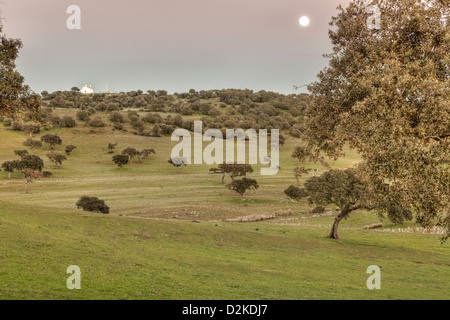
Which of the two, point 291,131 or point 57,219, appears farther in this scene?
point 291,131

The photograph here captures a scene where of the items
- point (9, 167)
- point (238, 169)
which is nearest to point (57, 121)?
point (9, 167)

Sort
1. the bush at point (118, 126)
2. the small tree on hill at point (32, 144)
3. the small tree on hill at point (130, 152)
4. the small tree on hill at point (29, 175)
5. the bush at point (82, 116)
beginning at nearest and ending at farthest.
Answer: the small tree on hill at point (29, 175)
the small tree on hill at point (130, 152)
the small tree on hill at point (32, 144)
the bush at point (118, 126)
the bush at point (82, 116)

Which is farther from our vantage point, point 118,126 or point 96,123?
point 118,126

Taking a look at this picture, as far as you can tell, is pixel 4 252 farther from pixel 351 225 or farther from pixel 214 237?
pixel 351 225

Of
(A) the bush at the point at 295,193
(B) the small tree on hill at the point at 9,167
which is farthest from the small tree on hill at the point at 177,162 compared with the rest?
(A) the bush at the point at 295,193

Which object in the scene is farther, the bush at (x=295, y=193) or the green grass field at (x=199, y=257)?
the bush at (x=295, y=193)

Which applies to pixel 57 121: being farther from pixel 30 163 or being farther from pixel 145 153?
pixel 30 163

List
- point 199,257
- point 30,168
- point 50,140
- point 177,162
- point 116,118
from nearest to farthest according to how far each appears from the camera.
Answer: point 199,257, point 30,168, point 177,162, point 50,140, point 116,118

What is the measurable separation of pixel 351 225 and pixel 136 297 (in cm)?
5319

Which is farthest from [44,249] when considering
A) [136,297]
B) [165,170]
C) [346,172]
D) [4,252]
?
[165,170]

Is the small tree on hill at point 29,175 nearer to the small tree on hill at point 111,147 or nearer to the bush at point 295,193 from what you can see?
the small tree on hill at point 111,147

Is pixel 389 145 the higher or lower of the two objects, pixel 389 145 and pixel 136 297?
the higher

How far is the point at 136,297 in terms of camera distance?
52.2 feet

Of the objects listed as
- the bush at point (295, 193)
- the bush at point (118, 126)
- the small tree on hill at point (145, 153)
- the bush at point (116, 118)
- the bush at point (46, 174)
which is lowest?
the bush at point (295, 193)
